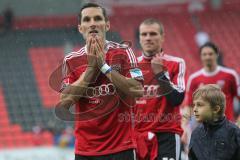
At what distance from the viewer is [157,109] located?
6.29 metres

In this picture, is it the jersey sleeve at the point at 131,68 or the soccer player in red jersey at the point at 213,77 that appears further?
the soccer player in red jersey at the point at 213,77

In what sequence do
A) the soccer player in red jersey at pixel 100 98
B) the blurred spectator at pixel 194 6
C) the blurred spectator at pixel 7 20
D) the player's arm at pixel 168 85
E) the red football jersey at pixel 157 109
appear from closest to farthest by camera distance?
the soccer player in red jersey at pixel 100 98 < the player's arm at pixel 168 85 < the red football jersey at pixel 157 109 < the blurred spectator at pixel 7 20 < the blurred spectator at pixel 194 6

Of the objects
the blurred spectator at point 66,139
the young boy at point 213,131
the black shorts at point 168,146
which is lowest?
the blurred spectator at point 66,139

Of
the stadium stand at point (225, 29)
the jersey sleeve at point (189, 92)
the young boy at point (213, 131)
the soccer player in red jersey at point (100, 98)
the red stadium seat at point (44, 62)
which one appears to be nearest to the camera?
the young boy at point (213, 131)

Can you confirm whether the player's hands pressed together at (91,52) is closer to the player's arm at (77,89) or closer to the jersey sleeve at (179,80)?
the player's arm at (77,89)

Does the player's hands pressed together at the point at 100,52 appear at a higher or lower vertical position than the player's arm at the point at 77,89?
higher

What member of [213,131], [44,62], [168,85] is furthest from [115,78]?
[44,62]

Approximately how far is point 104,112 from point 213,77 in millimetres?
3246

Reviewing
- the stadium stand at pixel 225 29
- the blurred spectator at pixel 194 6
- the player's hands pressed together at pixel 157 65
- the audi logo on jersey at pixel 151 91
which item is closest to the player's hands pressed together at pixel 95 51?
the player's hands pressed together at pixel 157 65

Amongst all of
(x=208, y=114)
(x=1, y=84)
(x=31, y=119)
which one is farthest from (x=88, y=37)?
(x=1, y=84)

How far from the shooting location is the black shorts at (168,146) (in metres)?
6.22

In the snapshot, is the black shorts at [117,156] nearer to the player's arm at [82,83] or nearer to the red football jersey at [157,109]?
the player's arm at [82,83]

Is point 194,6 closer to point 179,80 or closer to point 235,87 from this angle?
point 235,87

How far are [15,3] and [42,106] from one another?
4.87 metres
